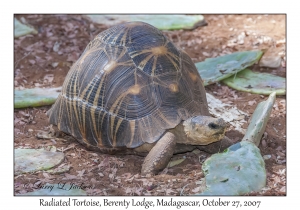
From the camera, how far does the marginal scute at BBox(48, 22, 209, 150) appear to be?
4.68 m

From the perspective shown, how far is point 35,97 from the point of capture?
21.5 feet

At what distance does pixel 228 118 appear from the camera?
19.4 ft

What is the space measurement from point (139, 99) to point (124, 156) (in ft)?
2.33

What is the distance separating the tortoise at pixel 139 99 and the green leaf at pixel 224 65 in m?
1.86

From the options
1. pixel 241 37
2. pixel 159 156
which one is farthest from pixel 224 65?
pixel 159 156

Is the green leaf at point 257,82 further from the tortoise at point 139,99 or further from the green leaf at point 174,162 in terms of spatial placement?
the green leaf at point 174,162

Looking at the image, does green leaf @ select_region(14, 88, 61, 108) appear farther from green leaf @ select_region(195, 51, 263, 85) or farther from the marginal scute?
green leaf @ select_region(195, 51, 263, 85)

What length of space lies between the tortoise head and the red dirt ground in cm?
29

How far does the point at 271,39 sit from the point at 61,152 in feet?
17.0

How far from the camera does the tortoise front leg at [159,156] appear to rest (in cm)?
448

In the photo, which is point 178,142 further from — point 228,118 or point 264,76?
point 264,76

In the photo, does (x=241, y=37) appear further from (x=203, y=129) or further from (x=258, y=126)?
(x=203, y=129)

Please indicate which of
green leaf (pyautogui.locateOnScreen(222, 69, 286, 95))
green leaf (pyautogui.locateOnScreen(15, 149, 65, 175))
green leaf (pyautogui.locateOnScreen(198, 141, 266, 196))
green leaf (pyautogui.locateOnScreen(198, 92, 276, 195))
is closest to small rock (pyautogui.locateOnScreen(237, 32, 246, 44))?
Result: green leaf (pyautogui.locateOnScreen(222, 69, 286, 95))

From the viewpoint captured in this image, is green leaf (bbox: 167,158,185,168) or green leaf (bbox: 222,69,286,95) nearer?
green leaf (bbox: 167,158,185,168)
